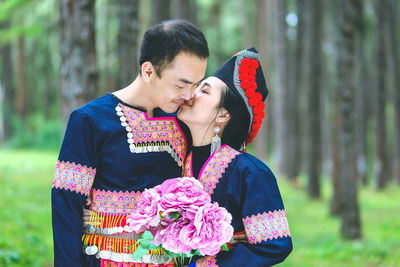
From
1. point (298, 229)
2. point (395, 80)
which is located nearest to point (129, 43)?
point (298, 229)

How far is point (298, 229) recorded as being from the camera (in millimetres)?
11680

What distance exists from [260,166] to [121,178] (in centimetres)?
79

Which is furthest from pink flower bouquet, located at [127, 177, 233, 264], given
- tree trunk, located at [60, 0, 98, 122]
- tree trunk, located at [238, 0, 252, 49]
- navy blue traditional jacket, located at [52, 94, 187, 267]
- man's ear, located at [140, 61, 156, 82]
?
tree trunk, located at [238, 0, 252, 49]

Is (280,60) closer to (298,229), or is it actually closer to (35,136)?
(298,229)

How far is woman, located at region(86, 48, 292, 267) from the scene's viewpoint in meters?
2.54

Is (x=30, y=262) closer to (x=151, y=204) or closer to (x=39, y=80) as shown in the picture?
(x=151, y=204)

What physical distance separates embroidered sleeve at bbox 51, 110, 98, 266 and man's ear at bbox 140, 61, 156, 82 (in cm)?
44

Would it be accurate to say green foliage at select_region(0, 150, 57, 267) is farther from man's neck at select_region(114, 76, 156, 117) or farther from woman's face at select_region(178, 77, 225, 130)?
woman's face at select_region(178, 77, 225, 130)

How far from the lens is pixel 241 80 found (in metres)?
2.81

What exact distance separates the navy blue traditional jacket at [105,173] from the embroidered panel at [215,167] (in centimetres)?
22

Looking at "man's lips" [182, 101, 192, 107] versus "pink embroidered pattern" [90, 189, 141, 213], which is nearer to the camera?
"pink embroidered pattern" [90, 189, 141, 213]

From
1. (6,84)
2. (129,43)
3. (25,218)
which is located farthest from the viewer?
(6,84)

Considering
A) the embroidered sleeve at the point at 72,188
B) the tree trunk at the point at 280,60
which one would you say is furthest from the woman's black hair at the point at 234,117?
the tree trunk at the point at 280,60

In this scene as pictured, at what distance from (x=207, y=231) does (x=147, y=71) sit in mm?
1023
